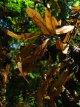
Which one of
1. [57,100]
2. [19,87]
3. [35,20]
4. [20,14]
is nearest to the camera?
[35,20]

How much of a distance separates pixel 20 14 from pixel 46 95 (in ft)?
3.72

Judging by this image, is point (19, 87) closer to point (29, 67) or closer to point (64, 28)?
point (29, 67)

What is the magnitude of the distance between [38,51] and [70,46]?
14 centimetres

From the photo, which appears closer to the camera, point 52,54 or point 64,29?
point 64,29

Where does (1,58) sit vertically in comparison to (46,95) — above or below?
above

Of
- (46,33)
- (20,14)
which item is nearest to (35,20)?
(46,33)

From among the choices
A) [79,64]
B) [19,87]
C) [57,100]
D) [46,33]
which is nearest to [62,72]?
[79,64]

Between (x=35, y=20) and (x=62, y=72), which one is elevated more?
(x=35, y=20)

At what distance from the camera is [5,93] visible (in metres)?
2.02

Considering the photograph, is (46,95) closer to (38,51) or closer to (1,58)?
(38,51)

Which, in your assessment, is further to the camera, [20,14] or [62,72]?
[20,14]

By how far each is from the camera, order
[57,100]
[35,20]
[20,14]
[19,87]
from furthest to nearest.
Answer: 1. [20,14]
2. [19,87]
3. [57,100]
4. [35,20]

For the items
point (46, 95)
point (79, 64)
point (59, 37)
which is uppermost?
point (59, 37)

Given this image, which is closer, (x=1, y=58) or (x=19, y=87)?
(x=1, y=58)
